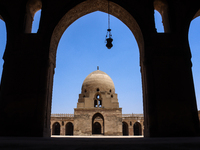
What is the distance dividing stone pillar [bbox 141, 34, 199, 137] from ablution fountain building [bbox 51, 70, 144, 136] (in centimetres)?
1866

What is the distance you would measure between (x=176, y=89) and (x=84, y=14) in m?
5.76

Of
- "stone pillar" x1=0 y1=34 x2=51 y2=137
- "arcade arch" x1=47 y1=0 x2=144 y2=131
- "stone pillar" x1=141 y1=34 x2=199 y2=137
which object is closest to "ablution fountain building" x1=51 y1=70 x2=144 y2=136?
"arcade arch" x1=47 y1=0 x2=144 y2=131

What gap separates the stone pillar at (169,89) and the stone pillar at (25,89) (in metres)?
4.11

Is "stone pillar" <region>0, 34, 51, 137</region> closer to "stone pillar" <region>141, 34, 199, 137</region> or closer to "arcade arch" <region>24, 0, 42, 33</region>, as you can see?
"arcade arch" <region>24, 0, 42, 33</region>

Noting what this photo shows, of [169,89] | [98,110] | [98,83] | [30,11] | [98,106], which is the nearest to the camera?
[169,89]

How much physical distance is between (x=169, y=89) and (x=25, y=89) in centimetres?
558

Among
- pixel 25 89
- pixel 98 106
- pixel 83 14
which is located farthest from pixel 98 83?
pixel 25 89

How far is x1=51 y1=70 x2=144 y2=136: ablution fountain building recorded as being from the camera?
25.1 m

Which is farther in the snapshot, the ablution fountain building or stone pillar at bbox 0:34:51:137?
the ablution fountain building

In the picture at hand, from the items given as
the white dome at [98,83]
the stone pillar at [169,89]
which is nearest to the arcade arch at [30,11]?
the stone pillar at [169,89]

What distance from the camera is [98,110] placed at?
2584 cm

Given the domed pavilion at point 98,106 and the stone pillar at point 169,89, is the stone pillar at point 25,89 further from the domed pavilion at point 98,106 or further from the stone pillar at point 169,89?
the domed pavilion at point 98,106

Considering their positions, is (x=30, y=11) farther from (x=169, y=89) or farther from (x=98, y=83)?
(x=98, y=83)

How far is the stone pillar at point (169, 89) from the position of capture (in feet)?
21.9
